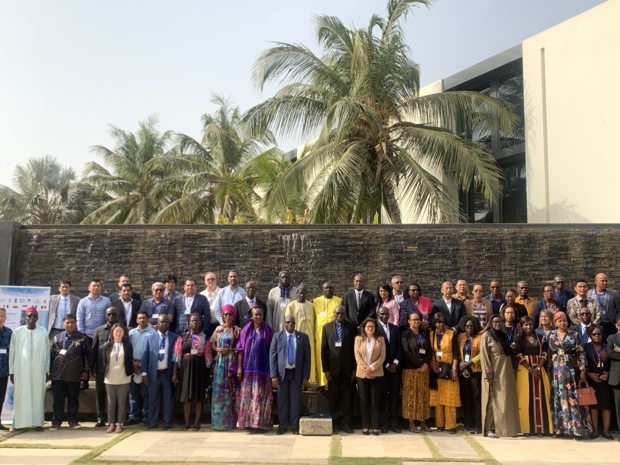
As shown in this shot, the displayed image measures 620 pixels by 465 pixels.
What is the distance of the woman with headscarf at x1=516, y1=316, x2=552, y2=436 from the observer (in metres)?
8.80

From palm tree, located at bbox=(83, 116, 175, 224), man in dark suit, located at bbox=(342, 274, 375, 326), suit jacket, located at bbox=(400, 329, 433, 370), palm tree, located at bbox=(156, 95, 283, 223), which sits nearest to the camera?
suit jacket, located at bbox=(400, 329, 433, 370)

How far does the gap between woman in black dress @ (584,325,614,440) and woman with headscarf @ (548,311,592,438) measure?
0.46ft

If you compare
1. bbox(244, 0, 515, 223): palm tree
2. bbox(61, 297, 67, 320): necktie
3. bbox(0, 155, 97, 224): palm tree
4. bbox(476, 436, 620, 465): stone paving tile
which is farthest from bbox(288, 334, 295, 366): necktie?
bbox(0, 155, 97, 224): palm tree

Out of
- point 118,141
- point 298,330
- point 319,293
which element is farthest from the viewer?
point 118,141

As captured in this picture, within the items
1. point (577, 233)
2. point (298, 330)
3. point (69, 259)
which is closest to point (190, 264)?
point (69, 259)

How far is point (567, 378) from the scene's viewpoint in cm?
866

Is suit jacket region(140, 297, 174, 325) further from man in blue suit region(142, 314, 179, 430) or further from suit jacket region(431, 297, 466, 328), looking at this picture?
suit jacket region(431, 297, 466, 328)

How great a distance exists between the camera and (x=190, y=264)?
487 inches

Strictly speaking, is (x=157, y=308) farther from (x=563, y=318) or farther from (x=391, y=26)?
(x=391, y=26)

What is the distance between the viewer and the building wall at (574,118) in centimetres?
1412

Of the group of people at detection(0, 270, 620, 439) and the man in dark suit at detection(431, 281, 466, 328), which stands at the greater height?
the man in dark suit at detection(431, 281, 466, 328)

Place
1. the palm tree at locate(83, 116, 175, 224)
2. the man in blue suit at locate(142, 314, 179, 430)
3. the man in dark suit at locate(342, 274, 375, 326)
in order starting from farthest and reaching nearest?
the palm tree at locate(83, 116, 175, 224)
the man in dark suit at locate(342, 274, 375, 326)
the man in blue suit at locate(142, 314, 179, 430)

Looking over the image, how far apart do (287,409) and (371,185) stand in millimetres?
8000

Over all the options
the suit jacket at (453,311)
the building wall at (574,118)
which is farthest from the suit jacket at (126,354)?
the building wall at (574,118)
